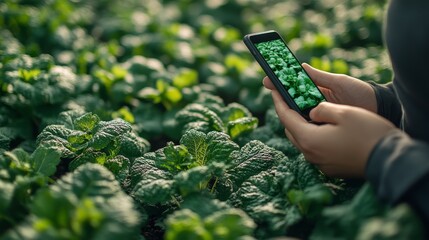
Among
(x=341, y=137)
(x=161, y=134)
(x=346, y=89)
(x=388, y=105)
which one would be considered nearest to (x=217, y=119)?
(x=161, y=134)

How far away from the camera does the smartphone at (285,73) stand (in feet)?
6.66

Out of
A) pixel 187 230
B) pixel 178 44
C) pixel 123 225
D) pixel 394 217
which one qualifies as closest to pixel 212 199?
pixel 187 230

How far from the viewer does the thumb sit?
1.76 metres

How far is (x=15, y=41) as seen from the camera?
11.1ft

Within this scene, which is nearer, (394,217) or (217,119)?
(394,217)

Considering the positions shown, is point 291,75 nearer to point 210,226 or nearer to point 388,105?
point 388,105

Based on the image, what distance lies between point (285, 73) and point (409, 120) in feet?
1.74

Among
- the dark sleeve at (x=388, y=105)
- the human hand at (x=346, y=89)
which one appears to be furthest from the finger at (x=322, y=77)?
the dark sleeve at (x=388, y=105)

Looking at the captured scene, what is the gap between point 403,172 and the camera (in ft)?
4.92

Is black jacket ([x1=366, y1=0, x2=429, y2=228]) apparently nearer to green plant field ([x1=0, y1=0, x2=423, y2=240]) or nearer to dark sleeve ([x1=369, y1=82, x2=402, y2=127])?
green plant field ([x1=0, y1=0, x2=423, y2=240])

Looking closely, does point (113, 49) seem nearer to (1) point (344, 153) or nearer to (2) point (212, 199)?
(2) point (212, 199)

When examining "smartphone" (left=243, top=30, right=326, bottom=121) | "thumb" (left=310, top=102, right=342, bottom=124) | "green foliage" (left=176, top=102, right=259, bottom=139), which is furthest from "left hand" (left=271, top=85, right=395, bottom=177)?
"green foliage" (left=176, top=102, right=259, bottom=139)

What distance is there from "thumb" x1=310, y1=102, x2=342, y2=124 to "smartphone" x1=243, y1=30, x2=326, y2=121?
0.39 feet

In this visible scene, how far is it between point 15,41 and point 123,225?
231 centimetres
